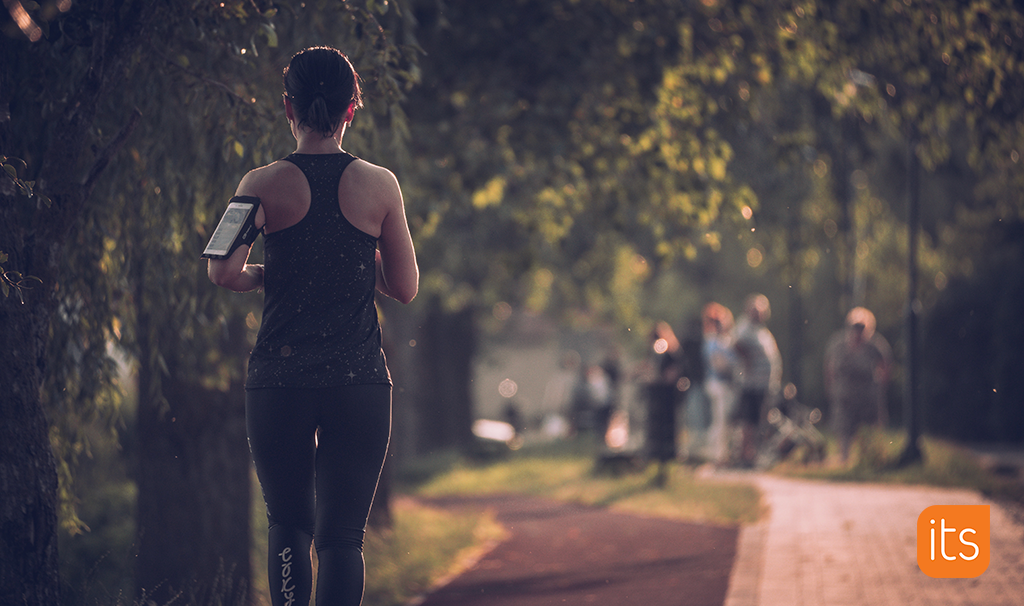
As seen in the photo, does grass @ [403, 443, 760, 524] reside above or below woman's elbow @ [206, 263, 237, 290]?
below

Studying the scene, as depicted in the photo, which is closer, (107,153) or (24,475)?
(24,475)

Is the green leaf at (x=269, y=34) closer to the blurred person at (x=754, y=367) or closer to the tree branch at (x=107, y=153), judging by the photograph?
the tree branch at (x=107, y=153)

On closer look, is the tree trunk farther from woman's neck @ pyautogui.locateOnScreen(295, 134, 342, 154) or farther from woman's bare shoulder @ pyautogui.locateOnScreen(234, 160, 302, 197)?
woman's neck @ pyautogui.locateOnScreen(295, 134, 342, 154)

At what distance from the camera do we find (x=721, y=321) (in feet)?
49.4

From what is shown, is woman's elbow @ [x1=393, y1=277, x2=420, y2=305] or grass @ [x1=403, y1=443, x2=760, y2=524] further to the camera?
grass @ [x1=403, y1=443, x2=760, y2=524]

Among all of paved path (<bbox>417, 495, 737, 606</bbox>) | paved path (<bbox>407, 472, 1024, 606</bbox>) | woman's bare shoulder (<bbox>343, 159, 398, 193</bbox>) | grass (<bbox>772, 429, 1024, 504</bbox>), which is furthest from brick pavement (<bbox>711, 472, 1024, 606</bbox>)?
woman's bare shoulder (<bbox>343, 159, 398, 193</bbox>)

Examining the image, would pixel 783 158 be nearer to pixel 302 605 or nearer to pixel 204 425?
pixel 204 425

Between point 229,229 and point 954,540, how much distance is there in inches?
254

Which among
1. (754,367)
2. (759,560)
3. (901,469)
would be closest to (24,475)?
(759,560)

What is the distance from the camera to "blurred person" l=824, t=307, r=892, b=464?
13.6 metres

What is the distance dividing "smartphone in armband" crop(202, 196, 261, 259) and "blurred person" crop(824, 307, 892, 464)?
1126 centimetres

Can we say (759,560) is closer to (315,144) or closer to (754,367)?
(315,144)

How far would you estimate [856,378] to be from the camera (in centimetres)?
1377

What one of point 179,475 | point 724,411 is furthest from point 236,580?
point 724,411
